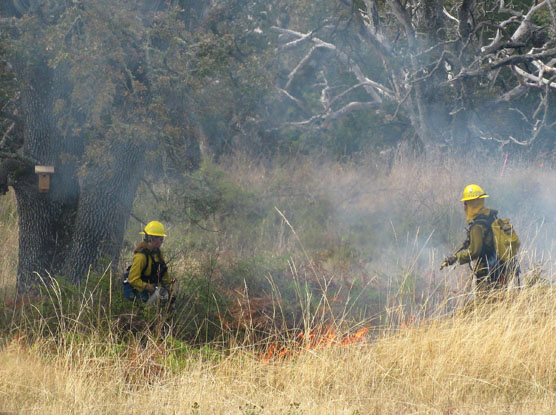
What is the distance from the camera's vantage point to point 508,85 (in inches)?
669

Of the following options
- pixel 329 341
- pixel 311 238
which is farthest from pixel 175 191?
pixel 329 341

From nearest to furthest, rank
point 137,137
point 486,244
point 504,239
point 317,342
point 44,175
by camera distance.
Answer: point 317,342, point 504,239, point 486,244, point 137,137, point 44,175

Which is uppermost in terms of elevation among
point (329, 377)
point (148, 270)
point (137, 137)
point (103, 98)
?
point (103, 98)

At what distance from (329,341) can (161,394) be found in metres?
1.39

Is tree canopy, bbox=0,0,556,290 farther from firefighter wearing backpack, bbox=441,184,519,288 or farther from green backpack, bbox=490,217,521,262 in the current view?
green backpack, bbox=490,217,521,262

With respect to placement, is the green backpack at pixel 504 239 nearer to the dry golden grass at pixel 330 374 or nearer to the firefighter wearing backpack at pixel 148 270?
the dry golden grass at pixel 330 374

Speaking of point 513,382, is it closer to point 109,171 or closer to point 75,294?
point 75,294

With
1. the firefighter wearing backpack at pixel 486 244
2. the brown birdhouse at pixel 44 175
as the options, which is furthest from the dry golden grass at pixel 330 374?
the brown birdhouse at pixel 44 175

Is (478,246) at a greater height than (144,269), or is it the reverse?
(478,246)

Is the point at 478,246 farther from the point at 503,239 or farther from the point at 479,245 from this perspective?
the point at 503,239

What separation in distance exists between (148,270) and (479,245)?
317 centimetres

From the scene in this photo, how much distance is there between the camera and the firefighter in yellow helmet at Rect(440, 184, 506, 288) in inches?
288

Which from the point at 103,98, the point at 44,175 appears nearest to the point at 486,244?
the point at 103,98

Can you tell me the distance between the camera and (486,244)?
7379mm
